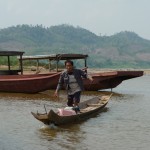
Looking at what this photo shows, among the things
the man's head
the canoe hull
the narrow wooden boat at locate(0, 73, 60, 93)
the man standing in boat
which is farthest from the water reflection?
the narrow wooden boat at locate(0, 73, 60, 93)

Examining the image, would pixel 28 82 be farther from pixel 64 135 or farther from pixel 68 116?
pixel 64 135

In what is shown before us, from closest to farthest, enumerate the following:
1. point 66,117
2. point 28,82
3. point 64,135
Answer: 1. point 64,135
2. point 66,117
3. point 28,82

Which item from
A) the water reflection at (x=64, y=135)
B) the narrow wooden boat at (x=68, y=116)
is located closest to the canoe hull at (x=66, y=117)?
the narrow wooden boat at (x=68, y=116)

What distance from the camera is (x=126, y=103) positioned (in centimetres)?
1838

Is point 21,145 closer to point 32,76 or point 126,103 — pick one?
point 126,103

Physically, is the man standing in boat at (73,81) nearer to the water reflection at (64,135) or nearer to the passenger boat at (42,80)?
the water reflection at (64,135)

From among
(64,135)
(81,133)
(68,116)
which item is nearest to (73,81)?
(68,116)

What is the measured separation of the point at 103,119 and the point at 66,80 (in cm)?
210

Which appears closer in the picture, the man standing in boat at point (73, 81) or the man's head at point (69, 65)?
the man's head at point (69, 65)

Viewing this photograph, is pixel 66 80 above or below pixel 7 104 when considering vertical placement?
above

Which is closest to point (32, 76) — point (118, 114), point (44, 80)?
point (44, 80)

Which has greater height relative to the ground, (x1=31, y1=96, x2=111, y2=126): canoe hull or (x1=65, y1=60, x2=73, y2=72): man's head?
(x1=65, y1=60, x2=73, y2=72): man's head

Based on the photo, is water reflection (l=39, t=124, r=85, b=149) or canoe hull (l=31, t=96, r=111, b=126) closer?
water reflection (l=39, t=124, r=85, b=149)

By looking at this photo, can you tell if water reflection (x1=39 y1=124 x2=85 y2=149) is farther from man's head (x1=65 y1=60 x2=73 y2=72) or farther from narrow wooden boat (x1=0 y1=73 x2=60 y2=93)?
narrow wooden boat (x1=0 y1=73 x2=60 y2=93)
